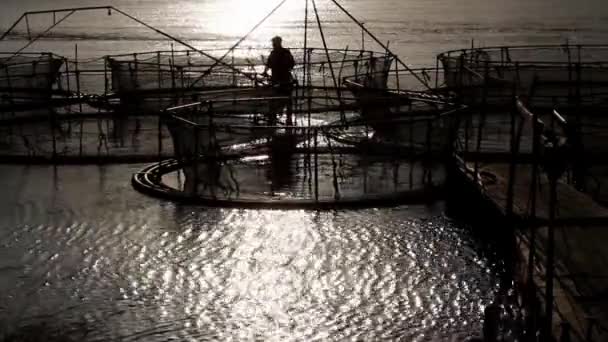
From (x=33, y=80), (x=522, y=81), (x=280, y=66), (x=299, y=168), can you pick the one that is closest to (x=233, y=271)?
(x=299, y=168)

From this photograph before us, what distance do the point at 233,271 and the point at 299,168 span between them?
4131 mm

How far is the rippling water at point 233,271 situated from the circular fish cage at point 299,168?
1.19ft

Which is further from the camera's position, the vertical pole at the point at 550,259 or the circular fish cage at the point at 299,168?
the circular fish cage at the point at 299,168

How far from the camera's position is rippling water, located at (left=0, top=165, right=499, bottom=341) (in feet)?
25.9

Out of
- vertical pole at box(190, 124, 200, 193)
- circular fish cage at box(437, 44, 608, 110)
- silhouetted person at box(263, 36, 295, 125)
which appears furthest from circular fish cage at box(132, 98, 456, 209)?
silhouetted person at box(263, 36, 295, 125)

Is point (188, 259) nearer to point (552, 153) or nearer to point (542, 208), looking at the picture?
point (542, 208)

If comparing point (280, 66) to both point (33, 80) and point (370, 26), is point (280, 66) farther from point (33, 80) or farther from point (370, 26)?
point (370, 26)

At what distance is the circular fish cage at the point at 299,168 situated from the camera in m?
11.4

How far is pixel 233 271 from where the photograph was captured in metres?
9.15

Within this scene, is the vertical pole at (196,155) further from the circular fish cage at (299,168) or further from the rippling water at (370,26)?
the rippling water at (370,26)

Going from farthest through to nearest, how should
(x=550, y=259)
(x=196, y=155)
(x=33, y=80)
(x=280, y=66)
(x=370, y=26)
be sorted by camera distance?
(x=370, y=26) < (x=33, y=80) < (x=280, y=66) < (x=196, y=155) < (x=550, y=259)

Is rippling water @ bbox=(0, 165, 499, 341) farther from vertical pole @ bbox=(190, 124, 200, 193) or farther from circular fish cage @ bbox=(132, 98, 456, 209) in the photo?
vertical pole @ bbox=(190, 124, 200, 193)

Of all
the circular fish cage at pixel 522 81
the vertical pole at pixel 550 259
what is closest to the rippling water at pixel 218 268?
the vertical pole at pixel 550 259

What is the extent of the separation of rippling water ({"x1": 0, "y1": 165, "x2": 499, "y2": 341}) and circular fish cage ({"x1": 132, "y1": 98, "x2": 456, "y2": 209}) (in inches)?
14.3
